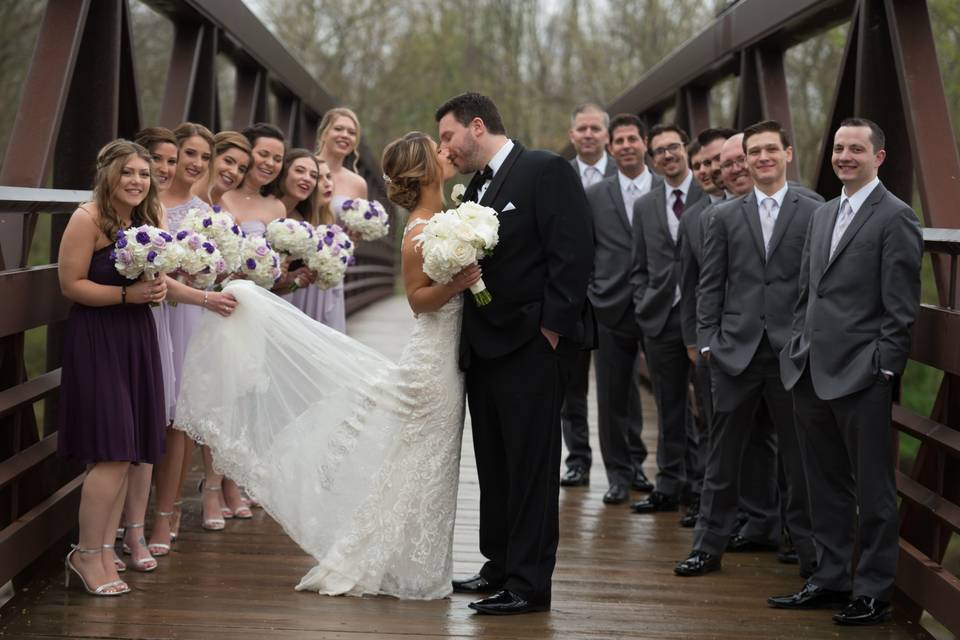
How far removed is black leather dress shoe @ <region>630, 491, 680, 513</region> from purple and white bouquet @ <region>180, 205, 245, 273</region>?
8.18 ft

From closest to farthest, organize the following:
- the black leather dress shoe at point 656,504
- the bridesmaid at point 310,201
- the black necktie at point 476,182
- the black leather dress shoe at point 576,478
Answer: the black necktie at point 476,182 < the bridesmaid at point 310,201 < the black leather dress shoe at point 656,504 < the black leather dress shoe at point 576,478

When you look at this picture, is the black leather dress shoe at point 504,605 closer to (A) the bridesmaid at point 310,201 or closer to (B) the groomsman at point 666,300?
(B) the groomsman at point 666,300

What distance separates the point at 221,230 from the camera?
5457 mm

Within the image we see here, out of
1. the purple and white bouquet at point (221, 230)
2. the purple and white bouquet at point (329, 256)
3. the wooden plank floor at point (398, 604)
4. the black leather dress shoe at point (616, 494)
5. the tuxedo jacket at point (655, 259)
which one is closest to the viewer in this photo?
the wooden plank floor at point (398, 604)

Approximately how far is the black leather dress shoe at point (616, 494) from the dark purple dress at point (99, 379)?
116 inches

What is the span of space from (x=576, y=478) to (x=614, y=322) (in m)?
1.02

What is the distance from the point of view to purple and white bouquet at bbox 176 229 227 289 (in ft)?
16.1

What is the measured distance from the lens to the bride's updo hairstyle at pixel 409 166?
4.66 meters

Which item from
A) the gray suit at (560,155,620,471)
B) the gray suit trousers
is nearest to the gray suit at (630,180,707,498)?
the gray suit at (560,155,620,471)

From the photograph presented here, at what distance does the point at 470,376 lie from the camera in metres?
4.84

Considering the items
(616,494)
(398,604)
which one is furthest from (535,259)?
(616,494)

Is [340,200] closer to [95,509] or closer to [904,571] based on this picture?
[95,509]

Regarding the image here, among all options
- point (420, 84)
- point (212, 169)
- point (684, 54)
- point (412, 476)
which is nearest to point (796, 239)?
point (412, 476)

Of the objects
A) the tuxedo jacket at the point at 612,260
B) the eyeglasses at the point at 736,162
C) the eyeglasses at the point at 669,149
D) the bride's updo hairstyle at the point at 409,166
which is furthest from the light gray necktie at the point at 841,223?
the tuxedo jacket at the point at 612,260
